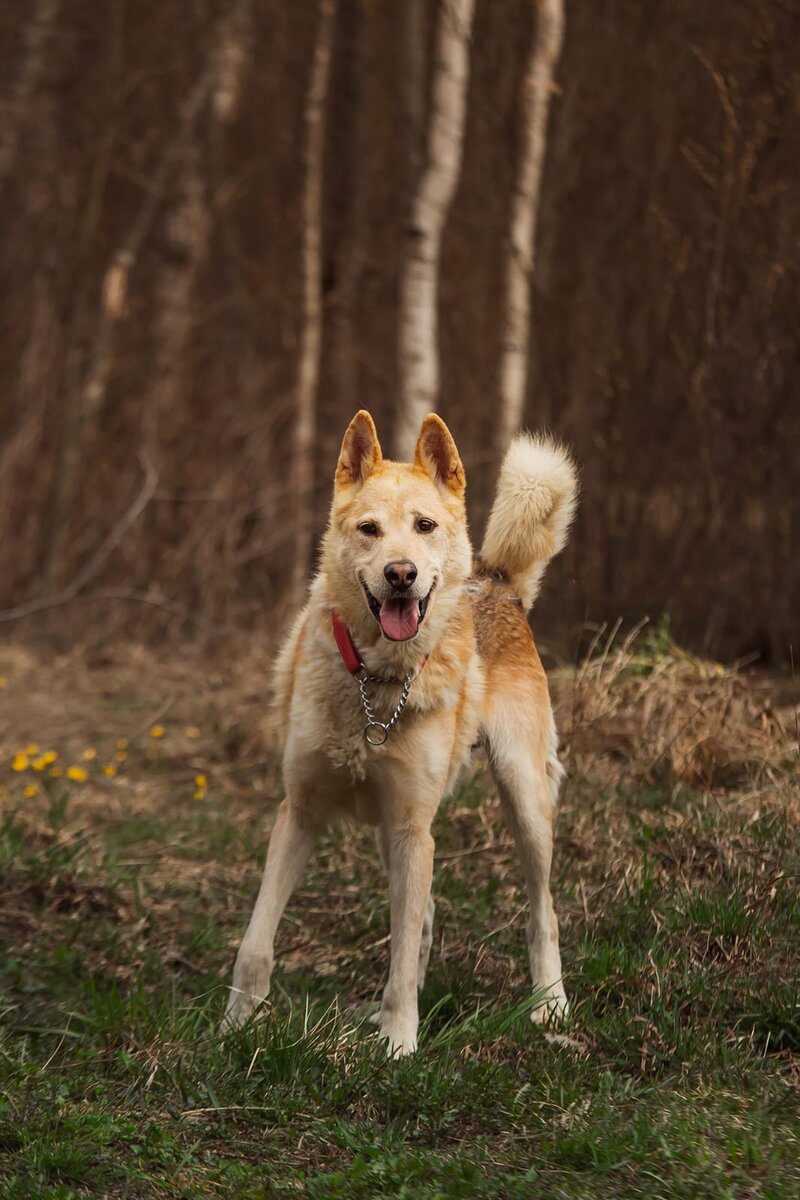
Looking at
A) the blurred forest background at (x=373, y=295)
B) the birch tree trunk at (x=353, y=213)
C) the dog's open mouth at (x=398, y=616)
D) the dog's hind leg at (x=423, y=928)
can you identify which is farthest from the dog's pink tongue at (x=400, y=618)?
the birch tree trunk at (x=353, y=213)

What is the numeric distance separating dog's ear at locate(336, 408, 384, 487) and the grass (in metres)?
1.72

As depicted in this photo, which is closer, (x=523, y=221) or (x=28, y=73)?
(x=523, y=221)

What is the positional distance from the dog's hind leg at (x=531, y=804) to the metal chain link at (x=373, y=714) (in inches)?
22.5

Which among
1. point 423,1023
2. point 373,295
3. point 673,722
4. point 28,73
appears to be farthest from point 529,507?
point 28,73

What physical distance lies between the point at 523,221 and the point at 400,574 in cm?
635

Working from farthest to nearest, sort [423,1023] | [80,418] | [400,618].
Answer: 1. [80,418]
2. [423,1023]
3. [400,618]

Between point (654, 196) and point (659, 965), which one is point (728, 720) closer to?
point (659, 965)

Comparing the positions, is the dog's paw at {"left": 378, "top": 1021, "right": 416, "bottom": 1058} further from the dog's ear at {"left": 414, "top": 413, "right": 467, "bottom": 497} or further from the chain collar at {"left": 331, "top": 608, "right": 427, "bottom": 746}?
the dog's ear at {"left": 414, "top": 413, "right": 467, "bottom": 497}

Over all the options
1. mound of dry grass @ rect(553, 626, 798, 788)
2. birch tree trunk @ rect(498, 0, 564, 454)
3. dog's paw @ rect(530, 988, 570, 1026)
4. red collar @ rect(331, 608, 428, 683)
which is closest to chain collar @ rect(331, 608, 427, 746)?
red collar @ rect(331, 608, 428, 683)

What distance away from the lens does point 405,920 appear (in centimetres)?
441

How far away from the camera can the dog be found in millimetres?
4359

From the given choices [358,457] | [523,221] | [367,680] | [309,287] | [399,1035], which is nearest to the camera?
[399,1035]

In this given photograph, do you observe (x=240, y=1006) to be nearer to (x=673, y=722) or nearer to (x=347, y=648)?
(x=347, y=648)

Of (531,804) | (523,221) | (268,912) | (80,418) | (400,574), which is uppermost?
(523,221)
